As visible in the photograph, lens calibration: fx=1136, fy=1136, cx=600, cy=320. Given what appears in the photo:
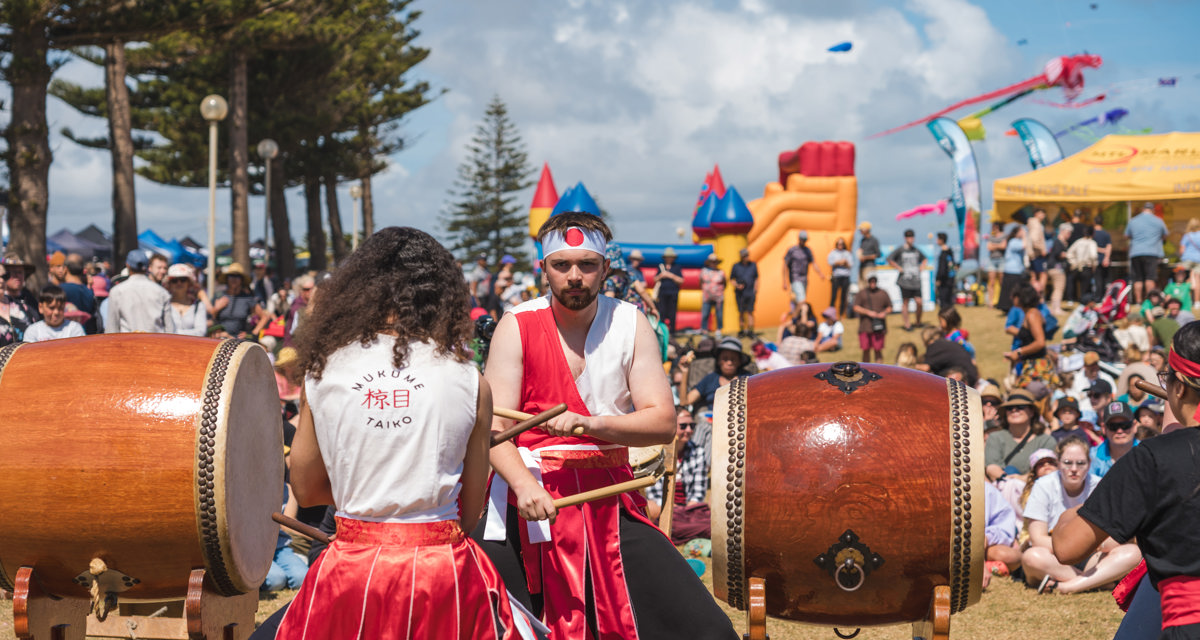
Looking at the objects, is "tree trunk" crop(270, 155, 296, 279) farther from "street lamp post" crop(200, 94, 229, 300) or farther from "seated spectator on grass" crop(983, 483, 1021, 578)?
"seated spectator on grass" crop(983, 483, 1021, 578)

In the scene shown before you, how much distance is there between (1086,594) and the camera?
614cm

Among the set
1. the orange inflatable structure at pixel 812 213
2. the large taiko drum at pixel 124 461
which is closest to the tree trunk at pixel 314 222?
the orange inflatable structure at pixel 812 213

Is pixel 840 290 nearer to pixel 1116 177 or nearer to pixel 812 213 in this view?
pixel 812 213

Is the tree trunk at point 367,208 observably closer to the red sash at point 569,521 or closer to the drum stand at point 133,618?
the drum stand at point 133,618

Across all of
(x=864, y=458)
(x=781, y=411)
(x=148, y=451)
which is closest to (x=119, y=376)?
(x=148, y=451)

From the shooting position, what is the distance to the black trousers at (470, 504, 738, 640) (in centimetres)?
321

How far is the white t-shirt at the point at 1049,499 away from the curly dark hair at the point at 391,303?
489cm

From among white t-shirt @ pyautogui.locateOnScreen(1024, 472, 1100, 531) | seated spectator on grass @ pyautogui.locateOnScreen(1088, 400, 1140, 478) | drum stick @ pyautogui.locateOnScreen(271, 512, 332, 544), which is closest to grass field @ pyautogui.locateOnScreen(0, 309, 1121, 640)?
white t-shirt @ pyautogui.locateOnScreen(1024, 472, 1100, 531)

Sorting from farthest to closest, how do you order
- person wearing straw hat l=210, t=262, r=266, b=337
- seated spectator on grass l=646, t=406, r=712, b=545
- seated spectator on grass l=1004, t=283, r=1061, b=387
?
person wearing straw hat l=210, t=262, r=266, b=337, seated spectator on grass l=1004, t=283, r=1061, b=387, seated spectator on grass l=646, t=406, r=712, b=545

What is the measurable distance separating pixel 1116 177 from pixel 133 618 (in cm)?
1749

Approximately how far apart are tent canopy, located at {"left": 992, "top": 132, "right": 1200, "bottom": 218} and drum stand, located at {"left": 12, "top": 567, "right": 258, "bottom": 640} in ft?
54.3

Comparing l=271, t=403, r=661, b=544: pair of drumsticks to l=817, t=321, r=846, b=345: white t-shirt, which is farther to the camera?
l=817, t=321, r=846, b=345: white t-shirt

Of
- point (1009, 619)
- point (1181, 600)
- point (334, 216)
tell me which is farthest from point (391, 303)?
point (334, 216)

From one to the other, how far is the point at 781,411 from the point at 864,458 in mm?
309
